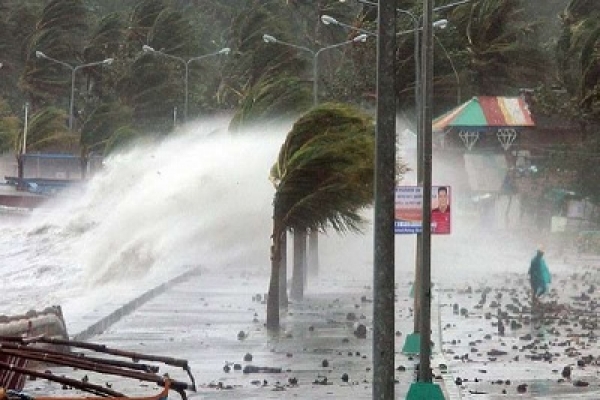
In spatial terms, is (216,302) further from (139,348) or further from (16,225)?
(16,225)

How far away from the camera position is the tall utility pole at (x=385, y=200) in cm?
1217

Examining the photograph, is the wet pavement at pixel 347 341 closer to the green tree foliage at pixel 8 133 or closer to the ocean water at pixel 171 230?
the ocean water at pixel 171 230

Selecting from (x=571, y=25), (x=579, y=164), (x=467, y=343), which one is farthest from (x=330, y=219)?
(x=571, y=25)

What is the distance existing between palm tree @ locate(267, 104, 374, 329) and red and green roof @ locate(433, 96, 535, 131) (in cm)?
5213

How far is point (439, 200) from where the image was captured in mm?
22922

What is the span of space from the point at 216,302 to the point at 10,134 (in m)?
77.6

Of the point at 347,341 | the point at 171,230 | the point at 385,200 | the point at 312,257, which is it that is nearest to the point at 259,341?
the point at 347,341

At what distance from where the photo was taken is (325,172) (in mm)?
28797

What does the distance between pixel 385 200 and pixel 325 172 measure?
16.6 m

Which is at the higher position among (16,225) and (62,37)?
(62,37)

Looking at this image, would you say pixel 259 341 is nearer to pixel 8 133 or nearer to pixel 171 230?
pixel 171 230

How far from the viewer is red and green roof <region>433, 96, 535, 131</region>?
269 ft

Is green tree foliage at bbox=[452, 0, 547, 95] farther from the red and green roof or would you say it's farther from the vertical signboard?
the vertical signboard

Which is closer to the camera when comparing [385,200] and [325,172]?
[385,200]
